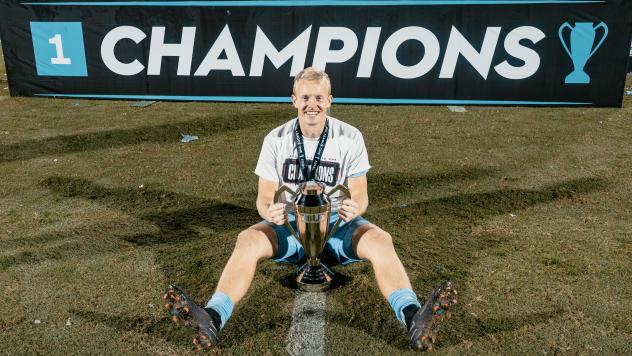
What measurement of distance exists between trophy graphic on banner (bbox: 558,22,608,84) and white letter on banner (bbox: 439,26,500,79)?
0.92 meters

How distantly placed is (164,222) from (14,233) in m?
1.49

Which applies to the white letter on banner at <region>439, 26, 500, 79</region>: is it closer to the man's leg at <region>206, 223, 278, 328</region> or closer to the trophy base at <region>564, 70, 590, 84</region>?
the trophy base at <region>564, 70, 590, 84</region>

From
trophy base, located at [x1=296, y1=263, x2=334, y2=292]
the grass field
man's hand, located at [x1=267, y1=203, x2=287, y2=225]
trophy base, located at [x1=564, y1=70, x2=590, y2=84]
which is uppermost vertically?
trophy base, located at [x1=564, y1=70, x2=590, y2=84]

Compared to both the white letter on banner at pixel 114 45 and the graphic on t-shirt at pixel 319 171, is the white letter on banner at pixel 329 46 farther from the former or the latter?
the graphic on t-shirt at pixel 319 171

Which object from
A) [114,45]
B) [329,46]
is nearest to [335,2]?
[329,46]

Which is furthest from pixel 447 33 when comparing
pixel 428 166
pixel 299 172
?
pixel 299 172

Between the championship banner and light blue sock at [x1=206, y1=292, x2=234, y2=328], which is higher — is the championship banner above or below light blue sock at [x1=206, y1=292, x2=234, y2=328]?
above

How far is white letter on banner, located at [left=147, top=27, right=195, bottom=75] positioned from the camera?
7184 millimetres

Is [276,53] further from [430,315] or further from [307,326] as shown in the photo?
[430,315]

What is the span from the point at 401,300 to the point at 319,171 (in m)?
1.15

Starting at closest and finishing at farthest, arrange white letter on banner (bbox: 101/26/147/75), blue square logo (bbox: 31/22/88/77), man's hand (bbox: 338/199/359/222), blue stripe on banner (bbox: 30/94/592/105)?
man's hand (bbox: 338/199/359/222) → blue stripe on banner (bbox: 30/94/592/105) → white letter on banner (bbox: 101/26/147/75) → blue square logo (bbox: 31/22/88/77)

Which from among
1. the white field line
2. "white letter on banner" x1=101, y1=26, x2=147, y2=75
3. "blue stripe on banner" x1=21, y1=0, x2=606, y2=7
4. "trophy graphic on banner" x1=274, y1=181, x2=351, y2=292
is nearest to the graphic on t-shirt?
"trophy graphic on banner" x1=274, y1=181, x2=351, y2=292

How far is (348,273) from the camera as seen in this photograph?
14.6 ft

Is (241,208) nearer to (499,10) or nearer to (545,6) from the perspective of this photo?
(499,10)
